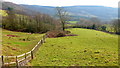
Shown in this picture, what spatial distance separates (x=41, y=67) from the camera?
39.3 ft

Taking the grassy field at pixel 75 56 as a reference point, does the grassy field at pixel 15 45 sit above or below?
above

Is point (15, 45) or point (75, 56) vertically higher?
point (15, 45)

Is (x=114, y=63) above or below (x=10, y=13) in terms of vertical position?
below

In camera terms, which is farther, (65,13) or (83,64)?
(65,13)

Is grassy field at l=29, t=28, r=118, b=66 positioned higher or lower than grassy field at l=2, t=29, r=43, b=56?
lower

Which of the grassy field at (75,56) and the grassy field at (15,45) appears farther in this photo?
the grassy field at (15,45)

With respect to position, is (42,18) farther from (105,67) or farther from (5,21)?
(105,67)

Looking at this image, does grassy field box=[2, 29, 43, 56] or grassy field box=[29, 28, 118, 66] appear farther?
grassy field box=[2, 29, 43, 56]

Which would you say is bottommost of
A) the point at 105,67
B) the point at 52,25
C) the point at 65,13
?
the point at 105,67

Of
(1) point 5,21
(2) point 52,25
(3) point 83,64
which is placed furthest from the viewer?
(2) point 52,25

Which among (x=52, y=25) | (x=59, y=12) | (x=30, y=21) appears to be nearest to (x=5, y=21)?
(x=30, y=21)

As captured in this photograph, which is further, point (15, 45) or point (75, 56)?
point (15, 45)

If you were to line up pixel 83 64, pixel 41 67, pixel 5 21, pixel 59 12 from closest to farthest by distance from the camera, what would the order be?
1. pixel 41 67
2. pixel 83 64
3. pixel 59 12
4. pixel 5 21

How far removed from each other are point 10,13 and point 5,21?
5335mm
